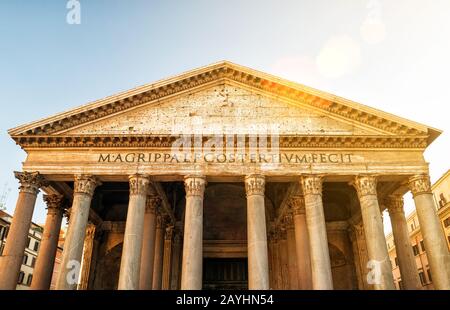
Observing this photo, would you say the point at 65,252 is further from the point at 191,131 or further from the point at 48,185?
the point at 191,131

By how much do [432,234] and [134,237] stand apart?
1029 cm

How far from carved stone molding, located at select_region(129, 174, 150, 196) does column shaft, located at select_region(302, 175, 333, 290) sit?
584cm

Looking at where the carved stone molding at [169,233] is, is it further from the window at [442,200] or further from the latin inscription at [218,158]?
the window at [442,200]

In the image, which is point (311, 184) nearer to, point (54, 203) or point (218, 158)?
point (218, 158)

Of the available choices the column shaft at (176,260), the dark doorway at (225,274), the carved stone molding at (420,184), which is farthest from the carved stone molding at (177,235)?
the carved stone molding at (420,184)

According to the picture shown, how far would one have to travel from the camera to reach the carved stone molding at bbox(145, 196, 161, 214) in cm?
1501

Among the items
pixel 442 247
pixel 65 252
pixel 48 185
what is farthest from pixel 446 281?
pixel 48 185

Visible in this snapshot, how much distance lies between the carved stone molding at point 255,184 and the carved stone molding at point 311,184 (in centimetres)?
152

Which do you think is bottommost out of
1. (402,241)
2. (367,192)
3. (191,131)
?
(402,241)

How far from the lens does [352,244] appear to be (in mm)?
18516

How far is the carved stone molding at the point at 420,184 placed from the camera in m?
13.2

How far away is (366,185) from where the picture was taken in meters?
13.4

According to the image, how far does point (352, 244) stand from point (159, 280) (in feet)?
32.2

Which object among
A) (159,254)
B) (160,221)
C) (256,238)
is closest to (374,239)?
(256,238)
